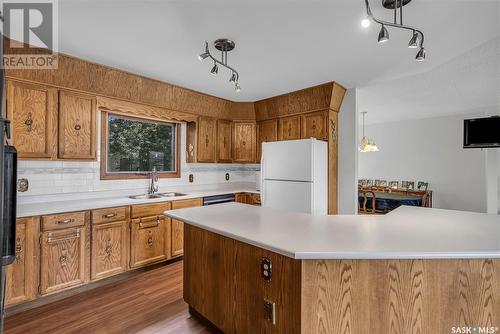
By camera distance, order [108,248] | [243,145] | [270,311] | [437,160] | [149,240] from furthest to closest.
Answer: [437,160], [243,145], [149,240], [108,248], [270,311]

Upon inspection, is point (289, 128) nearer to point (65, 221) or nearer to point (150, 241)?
point (150, 241)

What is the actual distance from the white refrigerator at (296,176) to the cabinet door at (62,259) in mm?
Answer: 2228

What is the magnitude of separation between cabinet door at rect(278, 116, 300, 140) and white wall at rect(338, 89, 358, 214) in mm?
625

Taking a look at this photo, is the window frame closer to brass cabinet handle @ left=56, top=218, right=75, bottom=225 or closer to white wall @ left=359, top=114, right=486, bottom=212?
brass cabinet handle @ left=56, top=218, right=75, bottom=225

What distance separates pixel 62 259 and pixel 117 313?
0.76 metres

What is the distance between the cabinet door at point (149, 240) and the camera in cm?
287

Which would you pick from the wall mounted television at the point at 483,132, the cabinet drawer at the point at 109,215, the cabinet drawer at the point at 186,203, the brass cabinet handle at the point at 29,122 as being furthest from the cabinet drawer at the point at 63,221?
the wall mounted television at the point at 483,132

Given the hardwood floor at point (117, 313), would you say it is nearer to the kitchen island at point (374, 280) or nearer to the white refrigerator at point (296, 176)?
the kitchen island at point (374, 280)

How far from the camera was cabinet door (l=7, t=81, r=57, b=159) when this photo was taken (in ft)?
7.55

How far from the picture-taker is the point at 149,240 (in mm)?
2990

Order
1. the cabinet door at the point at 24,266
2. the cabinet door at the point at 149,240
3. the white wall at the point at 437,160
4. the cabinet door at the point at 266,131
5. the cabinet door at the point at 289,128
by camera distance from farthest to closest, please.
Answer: the white wall at the point at 437,160 → the cabinet door at the point at 266,131 → the cabinet door at the point at 289,128 → the cabinet door at the point at 149,240 → the cabinet door at the point at 24,266

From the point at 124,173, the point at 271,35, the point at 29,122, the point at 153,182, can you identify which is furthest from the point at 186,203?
the point at 271,35

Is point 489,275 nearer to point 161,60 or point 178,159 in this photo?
point 161,60

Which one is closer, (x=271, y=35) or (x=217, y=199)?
(x=271, y=35)
